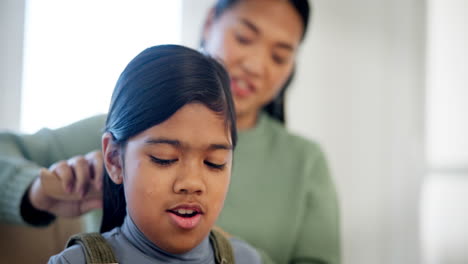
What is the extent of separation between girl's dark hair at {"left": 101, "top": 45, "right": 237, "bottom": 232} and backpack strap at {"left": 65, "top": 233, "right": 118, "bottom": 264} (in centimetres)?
9

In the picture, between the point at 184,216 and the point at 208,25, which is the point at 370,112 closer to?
the point at 208,25

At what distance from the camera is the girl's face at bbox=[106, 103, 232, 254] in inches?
17.5

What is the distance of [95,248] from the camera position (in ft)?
1.51

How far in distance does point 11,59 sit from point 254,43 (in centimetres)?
40

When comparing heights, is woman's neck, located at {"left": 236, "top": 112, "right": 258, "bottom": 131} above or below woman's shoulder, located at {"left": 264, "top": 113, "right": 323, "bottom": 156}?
above

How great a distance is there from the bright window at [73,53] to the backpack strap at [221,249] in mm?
363

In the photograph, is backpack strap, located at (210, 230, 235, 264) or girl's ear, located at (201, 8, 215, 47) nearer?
backpack strap, located at (210, 230, 235, 264)

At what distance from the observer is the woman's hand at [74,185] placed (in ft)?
1.89

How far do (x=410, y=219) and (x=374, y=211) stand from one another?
109mm

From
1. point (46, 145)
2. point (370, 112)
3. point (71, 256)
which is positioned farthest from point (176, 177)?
point (370, 112)

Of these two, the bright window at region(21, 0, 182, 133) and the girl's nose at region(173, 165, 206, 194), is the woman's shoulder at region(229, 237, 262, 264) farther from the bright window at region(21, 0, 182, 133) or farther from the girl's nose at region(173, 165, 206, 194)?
the bright window at region(21, 0, 182, 133)

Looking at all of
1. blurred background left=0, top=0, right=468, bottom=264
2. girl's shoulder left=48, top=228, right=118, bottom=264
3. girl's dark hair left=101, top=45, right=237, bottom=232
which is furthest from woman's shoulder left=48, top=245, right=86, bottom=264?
blurred background left=0, top=0, right=468, bottom=264

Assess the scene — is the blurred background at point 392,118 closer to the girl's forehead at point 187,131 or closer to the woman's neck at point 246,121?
the woman's neck at point 246,121

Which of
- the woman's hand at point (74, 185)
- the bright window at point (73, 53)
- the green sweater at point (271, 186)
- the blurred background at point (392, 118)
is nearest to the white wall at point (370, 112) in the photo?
the blurred background at point (392, 118)
